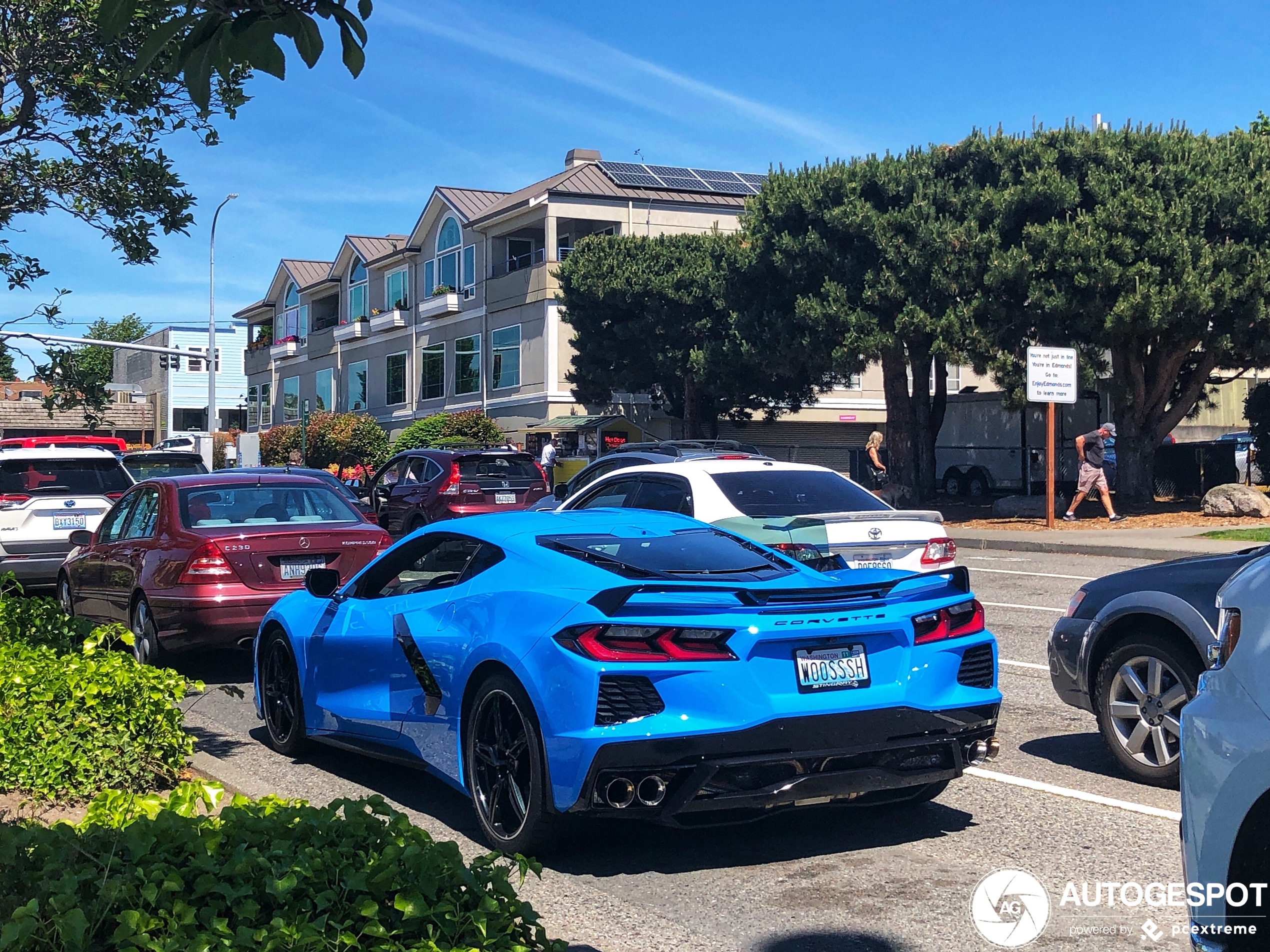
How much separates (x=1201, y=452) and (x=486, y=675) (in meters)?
27.6

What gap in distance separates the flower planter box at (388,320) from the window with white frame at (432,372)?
191 centimetres

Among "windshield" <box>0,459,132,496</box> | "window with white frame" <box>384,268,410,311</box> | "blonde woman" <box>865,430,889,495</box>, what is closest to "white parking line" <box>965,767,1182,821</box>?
"windshield" <box>0,459,132,496</box>

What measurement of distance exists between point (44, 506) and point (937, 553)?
33.8ft

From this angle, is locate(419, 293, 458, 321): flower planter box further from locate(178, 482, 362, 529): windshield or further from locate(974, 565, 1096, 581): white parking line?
locate(178, 482, 362, 529): windshield

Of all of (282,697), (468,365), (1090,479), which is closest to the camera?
(282,697)

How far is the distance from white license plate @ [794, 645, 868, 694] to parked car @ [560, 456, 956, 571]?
4.28 m

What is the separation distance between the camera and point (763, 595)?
5348mm

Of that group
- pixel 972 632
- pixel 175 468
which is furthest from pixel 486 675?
pixel 175 468

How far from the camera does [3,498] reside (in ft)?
49.5

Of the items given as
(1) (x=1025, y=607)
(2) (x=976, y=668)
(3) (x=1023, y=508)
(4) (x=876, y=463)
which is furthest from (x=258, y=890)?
(4) (x=876, y=463)

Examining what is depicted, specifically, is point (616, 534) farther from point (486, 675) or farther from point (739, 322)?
point (739, 322)

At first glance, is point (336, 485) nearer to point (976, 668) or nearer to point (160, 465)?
point (976, 668)

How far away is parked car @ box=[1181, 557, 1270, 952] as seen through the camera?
3.11 metres

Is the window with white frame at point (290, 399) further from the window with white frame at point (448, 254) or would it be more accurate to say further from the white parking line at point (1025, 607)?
the white parking line at point (1025, 607)
